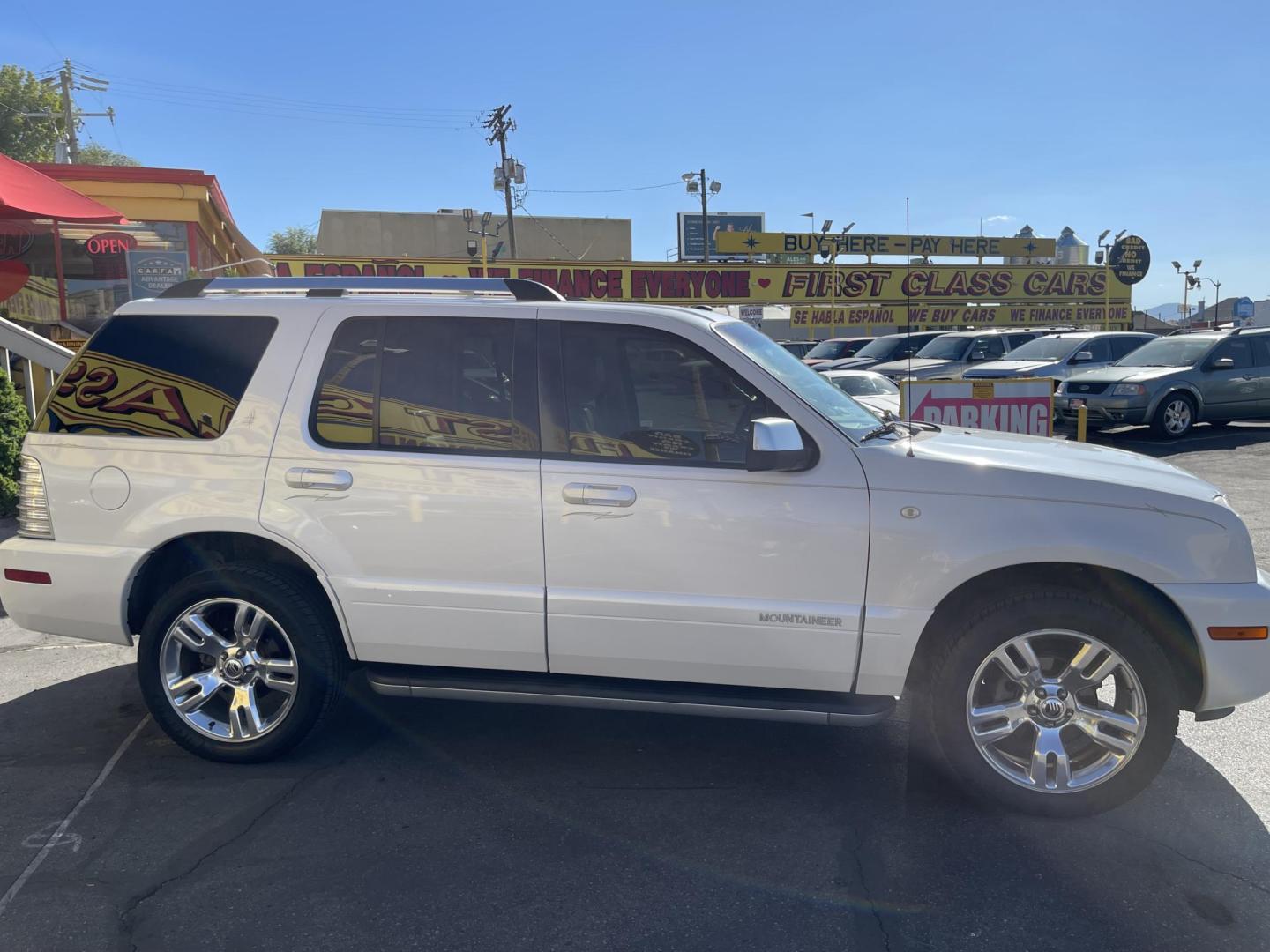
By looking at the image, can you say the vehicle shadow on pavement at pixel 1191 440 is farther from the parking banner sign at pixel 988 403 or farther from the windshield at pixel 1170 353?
the parking banner sign at pixel 988 403

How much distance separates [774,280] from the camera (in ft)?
103

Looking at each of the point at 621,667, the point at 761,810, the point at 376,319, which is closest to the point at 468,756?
the point at 621,667

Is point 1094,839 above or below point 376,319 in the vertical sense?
below

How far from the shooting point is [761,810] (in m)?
3.68

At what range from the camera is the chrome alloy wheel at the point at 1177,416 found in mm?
14023

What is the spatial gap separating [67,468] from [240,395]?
2.66 ft

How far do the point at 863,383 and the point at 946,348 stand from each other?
8.05 meters

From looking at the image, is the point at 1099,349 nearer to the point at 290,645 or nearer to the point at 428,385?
the point at 428,385

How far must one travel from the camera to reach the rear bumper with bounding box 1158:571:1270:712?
3420 mm

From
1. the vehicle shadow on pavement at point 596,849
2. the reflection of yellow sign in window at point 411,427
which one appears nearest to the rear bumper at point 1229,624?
the vehicle shadow on pavement at point 596,849

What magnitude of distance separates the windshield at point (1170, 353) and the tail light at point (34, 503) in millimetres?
14955

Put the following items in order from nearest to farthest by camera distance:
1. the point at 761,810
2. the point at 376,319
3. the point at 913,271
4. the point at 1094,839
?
the point at 1094,839 → the point at 761,810 → the point at 376,319 → the point at 913,271

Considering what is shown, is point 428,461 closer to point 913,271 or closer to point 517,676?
point 517,676

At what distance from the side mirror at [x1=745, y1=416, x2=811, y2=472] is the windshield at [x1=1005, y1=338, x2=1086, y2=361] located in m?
15.0
